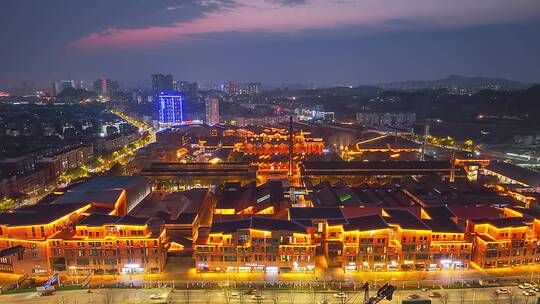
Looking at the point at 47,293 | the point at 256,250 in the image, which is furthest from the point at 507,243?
the point at 47,293

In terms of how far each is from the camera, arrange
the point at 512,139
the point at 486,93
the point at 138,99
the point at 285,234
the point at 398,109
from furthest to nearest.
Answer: the point at 138,99, the point at 398,109, the point at 486,93, the point at 512,139, the point at 285,234

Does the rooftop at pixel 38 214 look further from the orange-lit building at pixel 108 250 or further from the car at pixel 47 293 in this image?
the car at pixel 47 293

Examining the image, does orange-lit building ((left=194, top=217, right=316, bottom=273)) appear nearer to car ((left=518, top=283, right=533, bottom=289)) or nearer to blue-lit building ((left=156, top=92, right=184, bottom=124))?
car ((left=518, top=283, right=533, bottom=289))

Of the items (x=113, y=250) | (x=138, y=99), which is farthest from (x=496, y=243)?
(x=138, y=99)

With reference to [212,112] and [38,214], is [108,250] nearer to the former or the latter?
[38,214]

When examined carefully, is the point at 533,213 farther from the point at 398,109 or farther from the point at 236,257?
the point at 398,109

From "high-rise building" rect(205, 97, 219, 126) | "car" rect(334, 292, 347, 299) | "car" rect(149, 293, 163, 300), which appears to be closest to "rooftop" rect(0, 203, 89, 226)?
"car" rect(149, 293, 163, 300)

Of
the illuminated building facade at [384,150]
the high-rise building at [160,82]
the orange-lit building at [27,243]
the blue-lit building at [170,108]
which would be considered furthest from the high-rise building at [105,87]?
the orange-lit building at [27,243]
